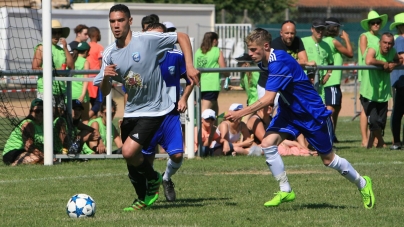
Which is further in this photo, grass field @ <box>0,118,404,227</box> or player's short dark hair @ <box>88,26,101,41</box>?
player's short dark hair @ <box>88,26,101,41</box>

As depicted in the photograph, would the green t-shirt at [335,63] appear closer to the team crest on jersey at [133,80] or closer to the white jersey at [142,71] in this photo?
the white jersey at [142,71]

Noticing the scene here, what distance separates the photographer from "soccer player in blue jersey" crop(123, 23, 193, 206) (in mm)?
8898

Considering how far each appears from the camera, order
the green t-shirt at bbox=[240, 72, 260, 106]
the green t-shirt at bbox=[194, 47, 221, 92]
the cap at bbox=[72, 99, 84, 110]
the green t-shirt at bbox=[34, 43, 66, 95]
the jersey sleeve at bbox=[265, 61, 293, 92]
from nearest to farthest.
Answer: the jersey sleeve at bbox=[265, 61, 293, 92] < the green t-shirt at bbox=[34, 43, 66, 95] < the cap at bbox=[72, 99, 84, 110] < the green t-shirt at bbox=[240, 72, 260, 106] < the green t-shirt at bbox=[194, 47, 221, 92]

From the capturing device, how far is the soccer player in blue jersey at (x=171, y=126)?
8.90m

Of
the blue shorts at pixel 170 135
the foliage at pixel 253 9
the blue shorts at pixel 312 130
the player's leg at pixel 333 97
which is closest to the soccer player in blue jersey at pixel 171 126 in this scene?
the blue shorts at pixel 170 135

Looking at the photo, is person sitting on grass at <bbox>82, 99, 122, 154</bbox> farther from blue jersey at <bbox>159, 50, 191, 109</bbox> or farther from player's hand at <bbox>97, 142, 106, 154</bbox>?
blue jersey at <bbox>159, 50, 191, 109</bbox>

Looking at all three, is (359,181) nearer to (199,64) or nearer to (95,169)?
(95,169)

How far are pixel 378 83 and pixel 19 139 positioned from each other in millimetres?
5981

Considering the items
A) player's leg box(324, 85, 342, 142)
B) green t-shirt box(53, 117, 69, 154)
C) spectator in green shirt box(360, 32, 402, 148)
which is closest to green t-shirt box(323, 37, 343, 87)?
player's leg box(324, 85, 342, 142)

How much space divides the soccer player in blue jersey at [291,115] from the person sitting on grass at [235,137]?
549 cm

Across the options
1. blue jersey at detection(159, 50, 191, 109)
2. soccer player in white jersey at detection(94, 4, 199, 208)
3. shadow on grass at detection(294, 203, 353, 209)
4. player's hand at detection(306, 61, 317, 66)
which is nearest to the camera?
soccer player in white jersey at detection(94, 4, 199, 208)

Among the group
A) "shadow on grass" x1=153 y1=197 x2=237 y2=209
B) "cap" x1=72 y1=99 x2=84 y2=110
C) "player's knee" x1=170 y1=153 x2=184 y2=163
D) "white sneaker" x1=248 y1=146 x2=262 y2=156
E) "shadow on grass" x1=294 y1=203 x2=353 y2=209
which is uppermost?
"player's knee" x1=170 y1=153 x2=184 y2=163

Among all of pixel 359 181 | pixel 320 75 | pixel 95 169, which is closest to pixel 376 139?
pixel 320 75

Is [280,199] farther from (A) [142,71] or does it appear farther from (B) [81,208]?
(B) [81,208]
